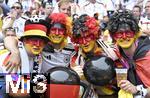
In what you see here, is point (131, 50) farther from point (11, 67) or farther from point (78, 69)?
point (11, 67)

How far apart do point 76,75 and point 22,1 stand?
6090 millimetres

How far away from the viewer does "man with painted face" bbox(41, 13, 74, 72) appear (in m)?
4.56

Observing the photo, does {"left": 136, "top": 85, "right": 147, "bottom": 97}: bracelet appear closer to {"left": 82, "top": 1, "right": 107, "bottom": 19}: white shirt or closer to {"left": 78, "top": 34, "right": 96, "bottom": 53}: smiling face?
{"left": 78, "top": 34, "right": 96, "bottom": 53}: smiling face

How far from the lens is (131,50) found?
13.9 ft

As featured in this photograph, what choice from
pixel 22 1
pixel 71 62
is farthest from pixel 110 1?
pixel 71 62

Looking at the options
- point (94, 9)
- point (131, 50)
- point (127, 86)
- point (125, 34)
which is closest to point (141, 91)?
point (127, 86)

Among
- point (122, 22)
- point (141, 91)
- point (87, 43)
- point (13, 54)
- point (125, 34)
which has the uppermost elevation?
point (122, 22)

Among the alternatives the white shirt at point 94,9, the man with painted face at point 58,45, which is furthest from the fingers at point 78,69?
the white shirt at point 94,9

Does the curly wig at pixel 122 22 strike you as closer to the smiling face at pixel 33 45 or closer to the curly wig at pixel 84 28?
the curly wig at pixel 84 28

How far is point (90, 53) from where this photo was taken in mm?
4316

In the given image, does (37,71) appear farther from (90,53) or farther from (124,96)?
(124,96)

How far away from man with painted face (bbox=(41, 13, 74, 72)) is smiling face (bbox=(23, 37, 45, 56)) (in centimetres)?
32

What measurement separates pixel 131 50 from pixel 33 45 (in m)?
0.94

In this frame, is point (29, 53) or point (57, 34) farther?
point (57, 34)
